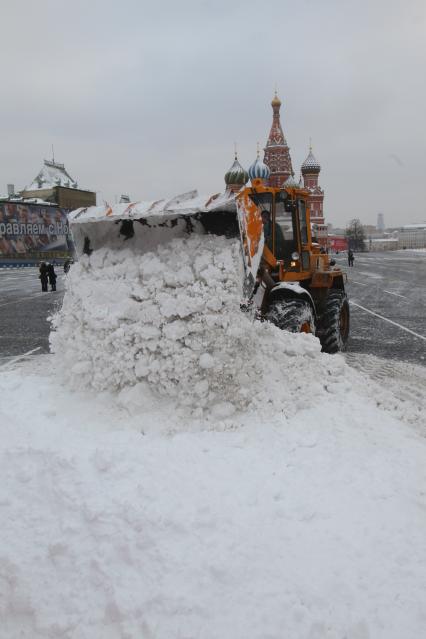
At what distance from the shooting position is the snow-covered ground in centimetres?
229

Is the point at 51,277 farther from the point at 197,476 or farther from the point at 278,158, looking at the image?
the point at 278,158

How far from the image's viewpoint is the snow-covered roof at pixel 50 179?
70.6 meters

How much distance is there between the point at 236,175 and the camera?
39.1 m

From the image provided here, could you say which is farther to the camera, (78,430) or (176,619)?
(78,430)

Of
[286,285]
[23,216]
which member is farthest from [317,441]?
[23,216]

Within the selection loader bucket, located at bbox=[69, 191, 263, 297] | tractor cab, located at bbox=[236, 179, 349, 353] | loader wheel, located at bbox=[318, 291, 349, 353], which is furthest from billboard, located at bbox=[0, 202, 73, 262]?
loader bucket, located at bbox=[69, 191, 263, 297]

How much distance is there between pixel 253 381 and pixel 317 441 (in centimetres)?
88

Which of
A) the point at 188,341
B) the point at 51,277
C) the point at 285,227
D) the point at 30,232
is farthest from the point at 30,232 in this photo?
the point at 188,341

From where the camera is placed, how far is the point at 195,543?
2.64 meters

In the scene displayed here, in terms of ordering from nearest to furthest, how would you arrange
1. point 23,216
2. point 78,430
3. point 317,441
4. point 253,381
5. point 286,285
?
point 317,441 → point 78,430 → point 253,381 → point 286,285 → point 23,216

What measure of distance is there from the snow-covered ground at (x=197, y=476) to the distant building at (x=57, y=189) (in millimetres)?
66819

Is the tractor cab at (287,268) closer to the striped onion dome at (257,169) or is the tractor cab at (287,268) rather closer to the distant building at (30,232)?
the striped onion dome at (257,169)

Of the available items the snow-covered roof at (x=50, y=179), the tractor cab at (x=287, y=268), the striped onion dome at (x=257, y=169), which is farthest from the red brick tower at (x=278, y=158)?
the tractor cab at (x=287, y=268)

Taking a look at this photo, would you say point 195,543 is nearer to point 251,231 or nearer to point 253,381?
point 253,381
